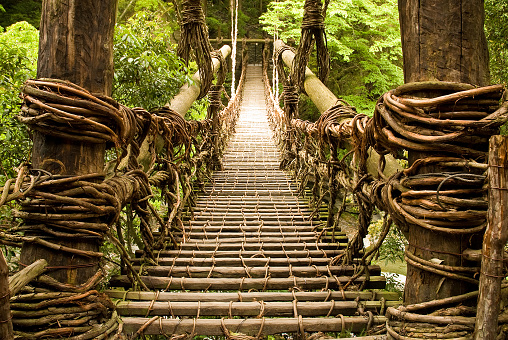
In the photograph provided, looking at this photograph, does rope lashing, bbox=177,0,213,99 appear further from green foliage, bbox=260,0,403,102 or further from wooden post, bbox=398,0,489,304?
green foliage, bbox=260,0,403,102

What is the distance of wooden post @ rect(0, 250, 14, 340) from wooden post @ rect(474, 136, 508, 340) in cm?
106

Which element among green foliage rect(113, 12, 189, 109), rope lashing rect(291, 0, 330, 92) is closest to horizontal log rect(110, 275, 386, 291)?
green foliage rect(113, 12, 189, 109)

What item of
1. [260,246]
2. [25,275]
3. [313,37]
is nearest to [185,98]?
[313,37]

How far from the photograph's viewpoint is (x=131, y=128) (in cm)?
136

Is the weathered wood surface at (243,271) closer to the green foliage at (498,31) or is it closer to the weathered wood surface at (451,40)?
the weathered wood surface at (451,40)

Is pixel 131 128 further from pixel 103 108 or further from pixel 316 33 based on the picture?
pixel 316 33

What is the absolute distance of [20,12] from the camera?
823 cm

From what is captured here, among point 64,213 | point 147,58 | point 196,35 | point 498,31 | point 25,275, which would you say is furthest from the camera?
point 498,31

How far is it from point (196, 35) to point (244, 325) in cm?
269

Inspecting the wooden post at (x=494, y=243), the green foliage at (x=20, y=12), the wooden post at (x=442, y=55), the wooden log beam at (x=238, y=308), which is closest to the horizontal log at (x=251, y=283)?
the wooden log beam at (x=238, y=308)

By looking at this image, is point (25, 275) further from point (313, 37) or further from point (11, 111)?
point (313, 37)

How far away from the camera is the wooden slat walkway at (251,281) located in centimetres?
131

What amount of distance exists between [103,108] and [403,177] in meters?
0.92

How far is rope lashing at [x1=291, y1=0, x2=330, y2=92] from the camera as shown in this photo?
3.58 metres
